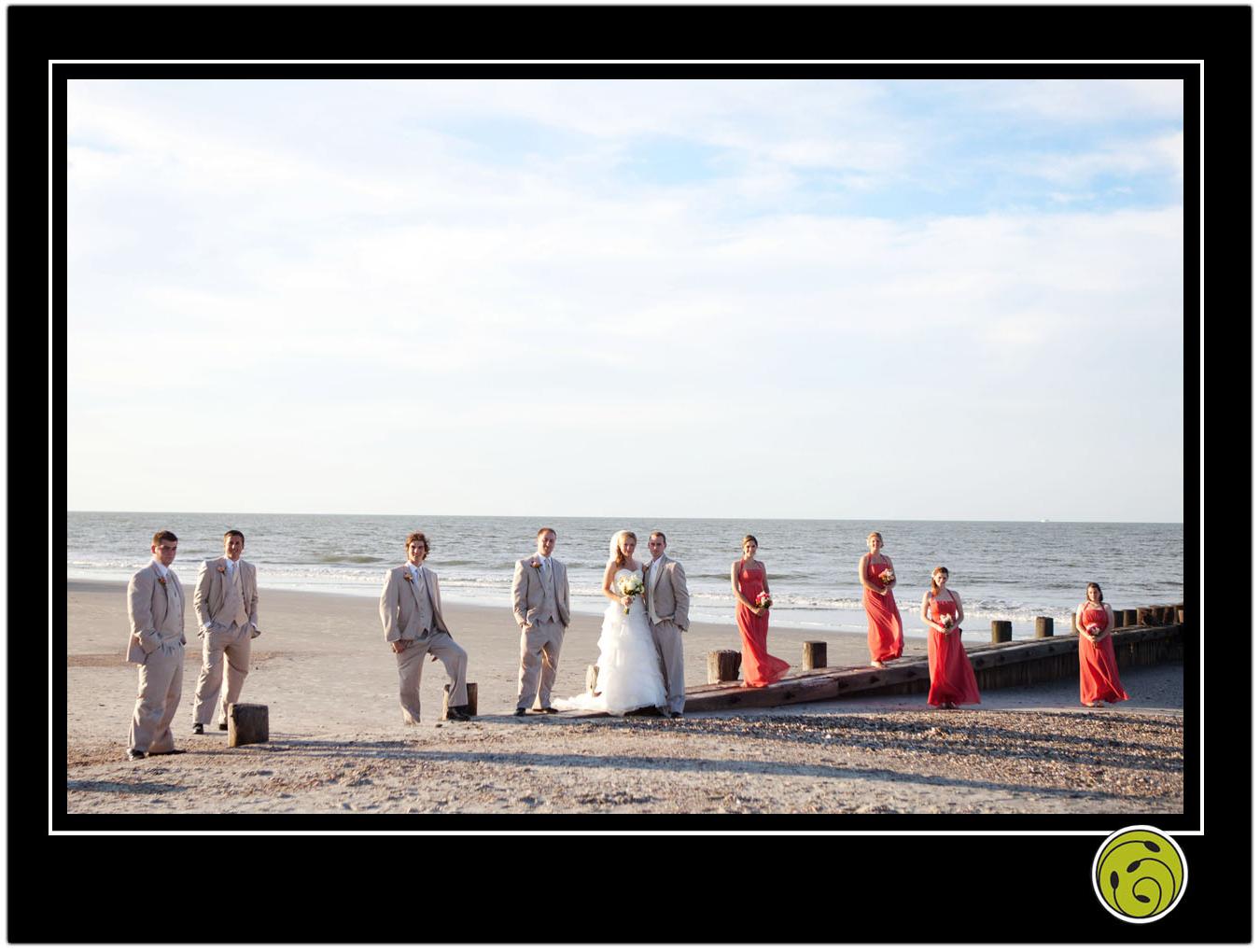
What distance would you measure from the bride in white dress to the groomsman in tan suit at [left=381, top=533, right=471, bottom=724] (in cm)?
139

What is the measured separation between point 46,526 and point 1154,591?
47.3 meters

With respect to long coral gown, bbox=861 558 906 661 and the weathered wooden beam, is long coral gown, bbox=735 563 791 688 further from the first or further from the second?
long coral gown, bbox=861 558 906 661

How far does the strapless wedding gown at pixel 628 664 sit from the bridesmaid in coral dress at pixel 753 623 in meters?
2.01

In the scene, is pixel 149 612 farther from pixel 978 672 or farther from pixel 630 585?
pixel 978 672

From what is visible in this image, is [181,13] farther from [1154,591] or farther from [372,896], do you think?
[1154,591]

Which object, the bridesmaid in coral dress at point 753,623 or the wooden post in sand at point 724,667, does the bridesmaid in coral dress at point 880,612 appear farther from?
the wooden post in sand at point 724,667

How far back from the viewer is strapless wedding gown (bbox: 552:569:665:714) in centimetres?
1024

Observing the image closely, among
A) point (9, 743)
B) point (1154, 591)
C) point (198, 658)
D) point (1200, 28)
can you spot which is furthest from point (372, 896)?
point (1154, 591)

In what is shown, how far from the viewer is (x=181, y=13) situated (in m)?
5.64

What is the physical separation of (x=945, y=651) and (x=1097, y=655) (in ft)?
7.33

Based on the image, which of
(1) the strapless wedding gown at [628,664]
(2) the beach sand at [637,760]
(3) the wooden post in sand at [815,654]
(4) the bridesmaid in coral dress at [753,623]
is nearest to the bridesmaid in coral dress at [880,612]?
(3) the wooden post in sand at [815,654]

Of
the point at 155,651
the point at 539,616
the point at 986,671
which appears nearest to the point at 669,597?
the point at 539,616

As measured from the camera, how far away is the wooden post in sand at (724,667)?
12.2 metres

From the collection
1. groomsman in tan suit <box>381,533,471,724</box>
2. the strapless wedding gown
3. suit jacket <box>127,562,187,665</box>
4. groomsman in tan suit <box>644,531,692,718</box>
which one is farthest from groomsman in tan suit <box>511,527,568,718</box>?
suit jacket <box>127,562,187,665</box>
